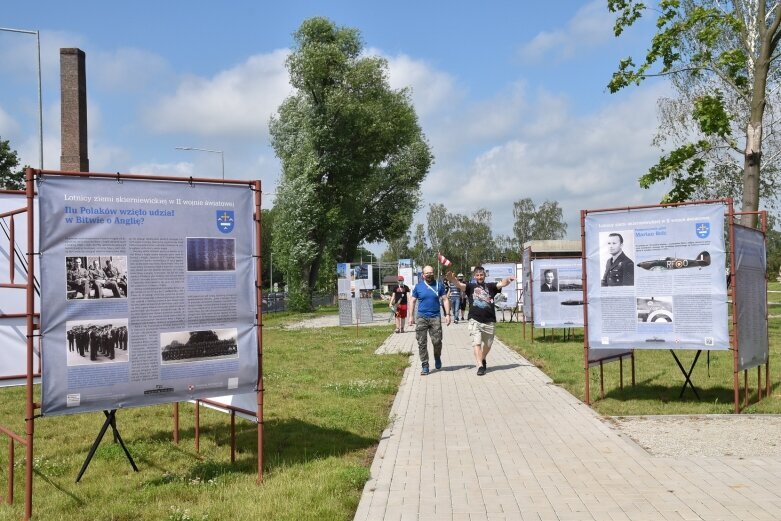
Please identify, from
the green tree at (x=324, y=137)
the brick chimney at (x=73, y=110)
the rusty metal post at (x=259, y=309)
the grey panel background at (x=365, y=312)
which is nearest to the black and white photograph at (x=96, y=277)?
the rusty metal post at (x=259, y=309)

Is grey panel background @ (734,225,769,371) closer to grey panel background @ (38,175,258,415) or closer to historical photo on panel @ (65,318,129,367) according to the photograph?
grey panel background @ (38,175,258,415)

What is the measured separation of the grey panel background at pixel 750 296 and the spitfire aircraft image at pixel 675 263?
16.2 inches

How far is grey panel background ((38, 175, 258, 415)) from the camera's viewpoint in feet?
18.0

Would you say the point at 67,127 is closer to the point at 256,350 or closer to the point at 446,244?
the point at 256,350

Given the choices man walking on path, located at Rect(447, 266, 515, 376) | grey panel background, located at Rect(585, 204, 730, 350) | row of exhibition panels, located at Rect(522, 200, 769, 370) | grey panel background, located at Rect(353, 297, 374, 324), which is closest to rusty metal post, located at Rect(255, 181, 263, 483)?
row of exhibition panels, located at Rect(522, 200, 769, 370)

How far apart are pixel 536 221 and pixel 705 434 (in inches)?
3733

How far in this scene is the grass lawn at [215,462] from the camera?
5484 mm

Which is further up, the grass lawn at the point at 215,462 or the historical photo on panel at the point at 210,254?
the historical photo on panel at the point at 210,254

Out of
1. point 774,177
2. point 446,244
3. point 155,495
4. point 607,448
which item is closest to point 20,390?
point 155,495

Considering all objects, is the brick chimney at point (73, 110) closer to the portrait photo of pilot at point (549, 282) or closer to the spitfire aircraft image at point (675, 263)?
the portrait photo of pilot at point (549, 282)

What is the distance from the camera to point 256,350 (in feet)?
21.2

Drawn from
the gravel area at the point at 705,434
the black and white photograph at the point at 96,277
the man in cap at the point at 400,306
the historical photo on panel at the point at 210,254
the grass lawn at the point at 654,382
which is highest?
the historical photo on panel at the point at 210,254

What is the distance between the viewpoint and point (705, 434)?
7.72m

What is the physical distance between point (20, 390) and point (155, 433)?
5613 millimetres
